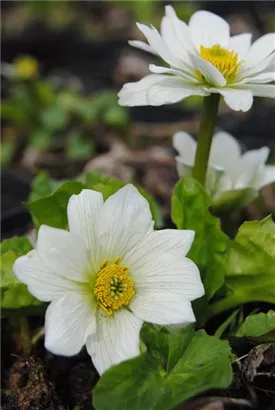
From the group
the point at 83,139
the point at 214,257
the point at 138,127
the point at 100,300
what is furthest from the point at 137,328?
the point at 138,127

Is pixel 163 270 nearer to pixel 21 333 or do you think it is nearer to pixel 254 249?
pixel 254 249

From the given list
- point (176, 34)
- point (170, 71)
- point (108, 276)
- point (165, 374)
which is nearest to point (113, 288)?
point (108, 276)

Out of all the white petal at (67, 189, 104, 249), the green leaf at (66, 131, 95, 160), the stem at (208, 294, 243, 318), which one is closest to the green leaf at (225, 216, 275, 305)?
the stem at (208, 294, 243, 318)

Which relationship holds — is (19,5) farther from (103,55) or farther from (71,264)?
(71,264)

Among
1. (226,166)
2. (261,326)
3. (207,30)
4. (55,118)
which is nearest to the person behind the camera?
(261,326)

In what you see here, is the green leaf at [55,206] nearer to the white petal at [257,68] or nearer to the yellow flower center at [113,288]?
the yellow flower center at [113,288]
